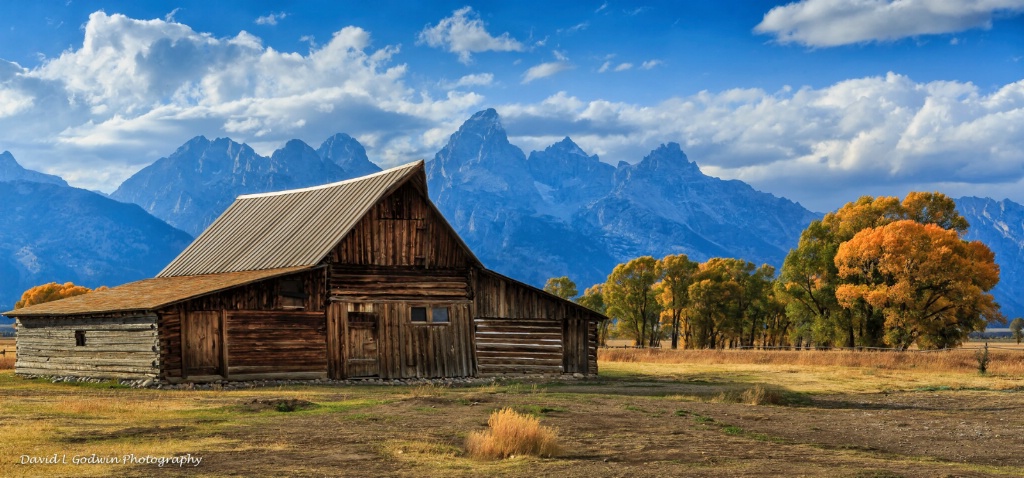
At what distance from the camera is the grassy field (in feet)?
49.3

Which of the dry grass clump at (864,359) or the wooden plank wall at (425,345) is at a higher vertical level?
the wooden plank wall at (425,345)

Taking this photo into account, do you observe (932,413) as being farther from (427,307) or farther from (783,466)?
(427,307)

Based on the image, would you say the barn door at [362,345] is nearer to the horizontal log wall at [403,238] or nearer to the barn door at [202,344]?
the horizontal log wall at [403,238]

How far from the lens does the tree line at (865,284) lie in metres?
61.0

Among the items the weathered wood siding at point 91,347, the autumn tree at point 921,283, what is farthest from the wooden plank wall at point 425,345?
the autumn tree at point 921,283

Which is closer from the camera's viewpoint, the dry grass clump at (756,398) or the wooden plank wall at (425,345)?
the dry grass clump at (756,398)

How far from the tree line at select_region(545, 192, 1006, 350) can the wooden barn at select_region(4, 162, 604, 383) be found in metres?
21.3

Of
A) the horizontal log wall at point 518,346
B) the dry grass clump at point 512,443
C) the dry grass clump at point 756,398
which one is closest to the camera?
the dry grass clump at point 512,443

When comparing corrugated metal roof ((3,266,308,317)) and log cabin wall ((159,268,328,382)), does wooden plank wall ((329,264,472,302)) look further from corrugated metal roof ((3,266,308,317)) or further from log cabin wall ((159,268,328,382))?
corrugated metal roof ((3,266,308,317))

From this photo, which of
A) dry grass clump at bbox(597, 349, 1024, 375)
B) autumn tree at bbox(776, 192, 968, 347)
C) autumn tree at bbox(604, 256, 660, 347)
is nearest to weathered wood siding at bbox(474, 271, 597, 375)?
dry grass clump at bbox(597, 349, 1024, 375)

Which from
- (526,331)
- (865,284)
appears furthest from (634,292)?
(526,331)

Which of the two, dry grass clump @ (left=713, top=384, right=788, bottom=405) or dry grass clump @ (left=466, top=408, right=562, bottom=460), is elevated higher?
dry grass clump @ (left=466, top=408, right=562, bottom=460)

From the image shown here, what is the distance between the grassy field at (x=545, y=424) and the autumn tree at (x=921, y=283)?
27.0m

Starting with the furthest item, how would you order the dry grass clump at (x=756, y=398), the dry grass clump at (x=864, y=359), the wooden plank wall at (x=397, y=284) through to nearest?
1. the dry grass clump at (x=864, y=359)
2. the wooden plank wall at (x=397, y=284)
3. the dry grass clump at (x=756, y=398)
